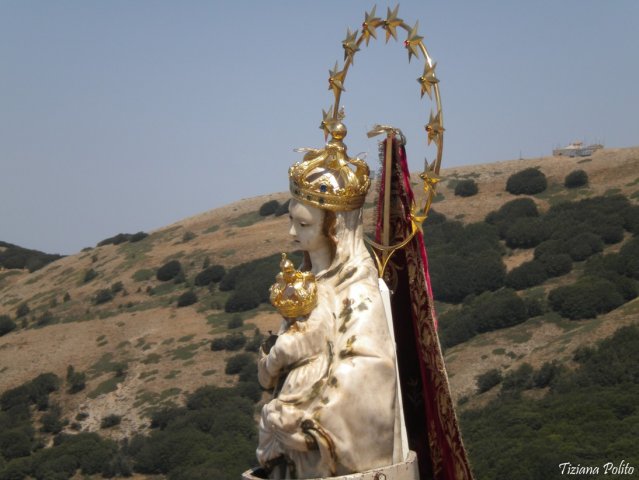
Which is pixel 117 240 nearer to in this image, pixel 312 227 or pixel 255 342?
pixel 255 342

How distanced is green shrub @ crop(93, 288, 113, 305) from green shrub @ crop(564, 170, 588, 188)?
28.6 m

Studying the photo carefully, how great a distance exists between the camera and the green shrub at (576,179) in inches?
3009

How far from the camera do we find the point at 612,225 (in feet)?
209

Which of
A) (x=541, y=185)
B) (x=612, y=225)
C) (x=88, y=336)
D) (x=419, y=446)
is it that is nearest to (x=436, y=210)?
(x=541, y=185)

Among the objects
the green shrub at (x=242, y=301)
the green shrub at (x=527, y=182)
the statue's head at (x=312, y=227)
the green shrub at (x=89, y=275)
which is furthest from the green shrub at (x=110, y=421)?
the statue's head at (x=312, y=227)

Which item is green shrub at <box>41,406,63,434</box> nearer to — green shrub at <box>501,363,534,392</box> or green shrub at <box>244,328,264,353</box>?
green shrub at <box>244,328,264,353</box>

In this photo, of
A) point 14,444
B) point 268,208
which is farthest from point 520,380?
point 268,208

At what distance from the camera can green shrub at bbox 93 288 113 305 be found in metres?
71.7

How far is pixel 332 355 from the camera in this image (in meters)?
9.93

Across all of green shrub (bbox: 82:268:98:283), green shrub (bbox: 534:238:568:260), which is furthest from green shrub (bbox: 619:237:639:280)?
green shrub (bbox: 82:268:98:283)

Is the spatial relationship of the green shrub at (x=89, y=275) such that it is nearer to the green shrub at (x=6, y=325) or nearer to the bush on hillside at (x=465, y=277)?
the green shrub at (x=6, y=325)

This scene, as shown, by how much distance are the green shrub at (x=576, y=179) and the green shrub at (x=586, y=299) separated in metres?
21.7

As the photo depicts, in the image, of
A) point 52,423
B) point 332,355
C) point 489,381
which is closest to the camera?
point 332,355

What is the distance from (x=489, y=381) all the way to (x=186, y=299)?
25564 millimetres
